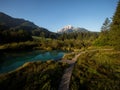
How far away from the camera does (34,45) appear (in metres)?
73.5

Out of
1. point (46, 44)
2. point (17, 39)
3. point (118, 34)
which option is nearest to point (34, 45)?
point (46, 44)

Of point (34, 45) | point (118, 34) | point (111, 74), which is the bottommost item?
point (34, 45)

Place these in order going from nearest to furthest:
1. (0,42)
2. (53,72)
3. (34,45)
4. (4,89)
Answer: (4,89)
(53,72)
(0,42)
(34,45)

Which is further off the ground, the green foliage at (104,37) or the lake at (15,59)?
the green foliage at (104,37)

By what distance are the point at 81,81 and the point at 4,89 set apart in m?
9.10

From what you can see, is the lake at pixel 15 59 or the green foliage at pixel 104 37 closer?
the lake at pixel 15 59

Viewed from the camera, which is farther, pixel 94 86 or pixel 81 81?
pixel 81 81

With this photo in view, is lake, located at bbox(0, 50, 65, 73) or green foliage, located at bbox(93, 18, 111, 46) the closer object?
lake, located at bbox(0, 50, 65, 73)

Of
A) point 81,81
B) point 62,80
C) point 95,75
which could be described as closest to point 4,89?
point 62,80

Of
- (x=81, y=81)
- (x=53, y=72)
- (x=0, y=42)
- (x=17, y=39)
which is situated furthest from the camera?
(x=17, y=39)

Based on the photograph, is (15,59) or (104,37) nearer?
(15,59)

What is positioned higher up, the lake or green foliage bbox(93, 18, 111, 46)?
green foliage bbox(93, 18, 111, 46)

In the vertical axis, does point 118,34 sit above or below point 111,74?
above

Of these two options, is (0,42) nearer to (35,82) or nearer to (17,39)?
(17,39)
